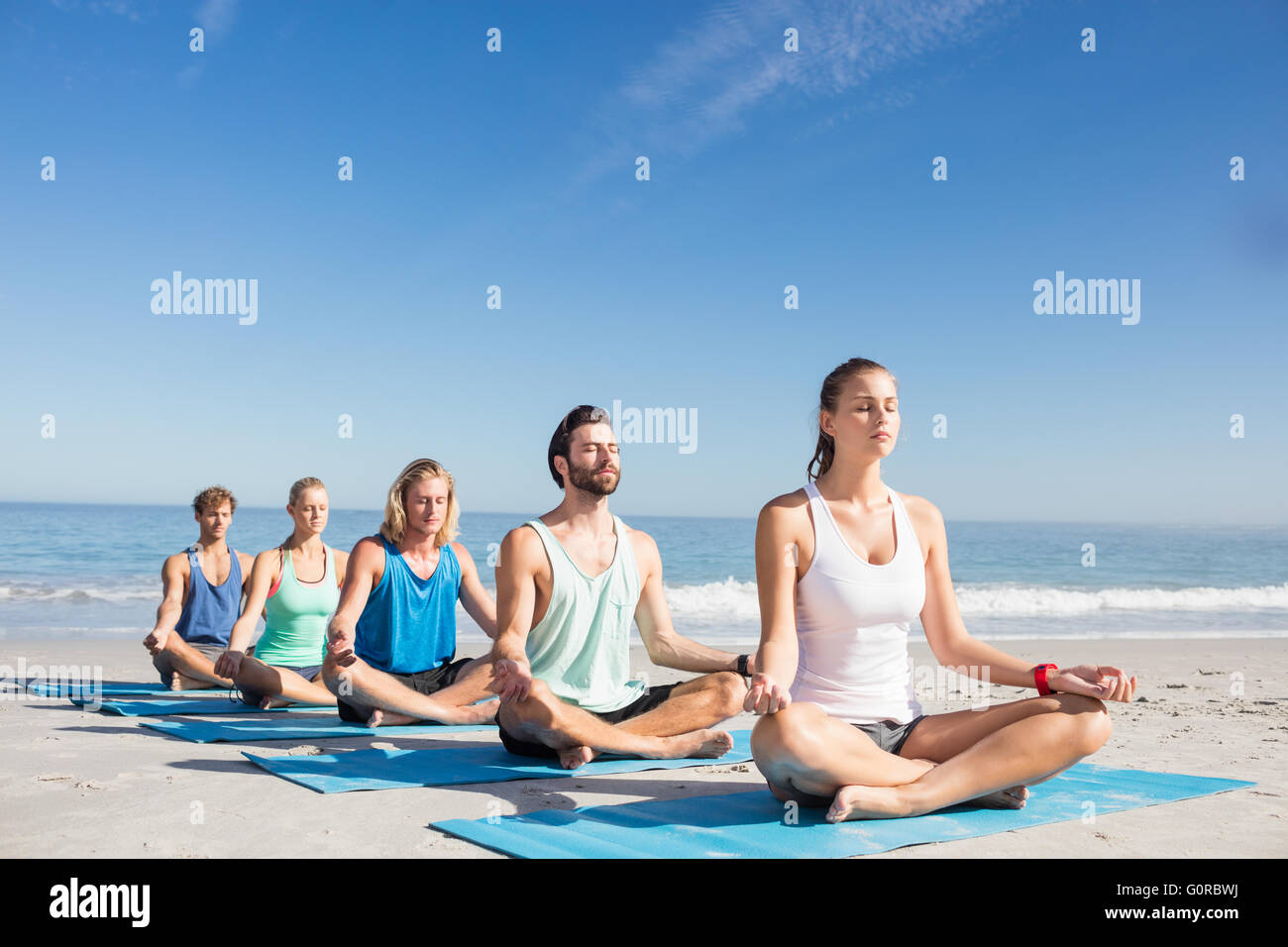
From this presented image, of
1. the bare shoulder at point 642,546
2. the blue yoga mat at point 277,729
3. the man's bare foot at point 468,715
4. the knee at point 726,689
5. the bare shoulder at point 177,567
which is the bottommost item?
the blue yoga mat at point 277,729

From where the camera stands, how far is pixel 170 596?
872 cm

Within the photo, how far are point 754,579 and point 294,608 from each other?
75.9ft

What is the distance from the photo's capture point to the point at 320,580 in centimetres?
842

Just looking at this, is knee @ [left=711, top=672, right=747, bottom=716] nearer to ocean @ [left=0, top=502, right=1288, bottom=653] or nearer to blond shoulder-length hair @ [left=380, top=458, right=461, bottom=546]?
blond shoulder-length hair @ [left=380, top=458, right=461, bottom=546]

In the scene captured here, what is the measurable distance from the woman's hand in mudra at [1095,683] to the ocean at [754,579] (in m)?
10.2

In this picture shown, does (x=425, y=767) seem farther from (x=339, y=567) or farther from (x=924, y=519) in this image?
(x=339, y=567)

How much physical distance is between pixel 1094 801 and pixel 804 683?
5.07 ft

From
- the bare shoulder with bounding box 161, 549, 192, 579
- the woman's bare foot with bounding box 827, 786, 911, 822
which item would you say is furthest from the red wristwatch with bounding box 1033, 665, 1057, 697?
the bare shoulder with bounding box 161, 549, 192, 579

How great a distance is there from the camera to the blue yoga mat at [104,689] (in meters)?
8.50

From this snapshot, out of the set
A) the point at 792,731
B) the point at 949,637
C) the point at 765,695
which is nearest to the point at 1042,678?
the point at 949,637

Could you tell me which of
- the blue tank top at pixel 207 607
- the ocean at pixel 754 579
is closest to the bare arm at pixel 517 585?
the blue tank top at pixel 207 607

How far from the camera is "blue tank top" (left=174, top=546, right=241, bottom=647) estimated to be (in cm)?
913

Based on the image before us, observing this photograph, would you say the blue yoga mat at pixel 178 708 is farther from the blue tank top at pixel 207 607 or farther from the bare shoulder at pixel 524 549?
the bare shoulder at pixel 524 549
